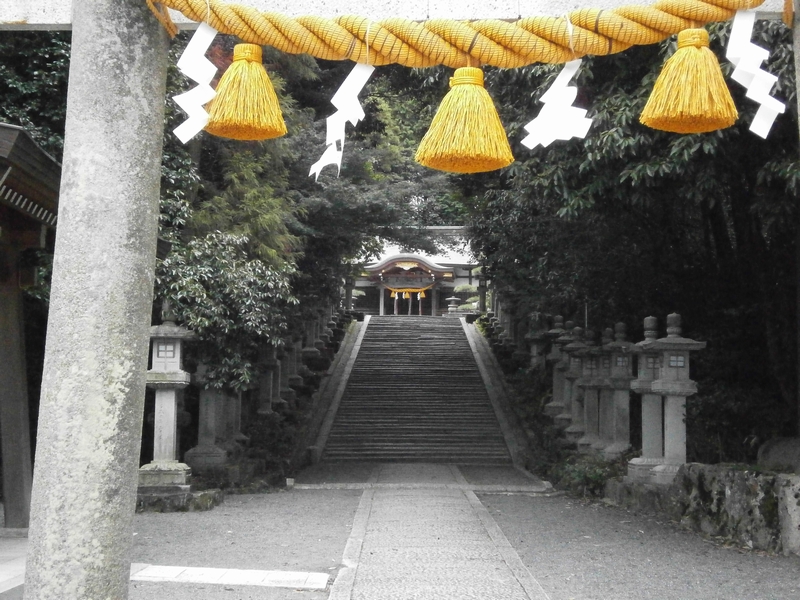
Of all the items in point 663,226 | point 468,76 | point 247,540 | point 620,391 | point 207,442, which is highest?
point 663,226

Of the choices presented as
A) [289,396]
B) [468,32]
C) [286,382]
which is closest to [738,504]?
[468,32]

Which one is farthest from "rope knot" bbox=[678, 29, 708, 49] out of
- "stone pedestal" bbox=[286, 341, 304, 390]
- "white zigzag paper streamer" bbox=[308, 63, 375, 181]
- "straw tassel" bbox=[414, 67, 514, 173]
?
"stone pedestal" bbox=[286, 341, 304, 390]

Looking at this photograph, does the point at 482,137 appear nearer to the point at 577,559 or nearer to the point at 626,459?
the point at 577,559

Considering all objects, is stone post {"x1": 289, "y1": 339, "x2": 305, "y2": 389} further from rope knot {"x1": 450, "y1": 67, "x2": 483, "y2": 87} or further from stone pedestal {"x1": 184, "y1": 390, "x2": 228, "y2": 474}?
rope knot {"x1": 450, "y1": 67, "x2": 483, "y2": 87}

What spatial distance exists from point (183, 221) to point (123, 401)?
8571mm

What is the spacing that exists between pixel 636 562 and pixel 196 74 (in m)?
5.46

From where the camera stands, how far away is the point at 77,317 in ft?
8.75

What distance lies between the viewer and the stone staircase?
55.8ft

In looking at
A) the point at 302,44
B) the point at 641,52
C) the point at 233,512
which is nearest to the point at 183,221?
the point at 233,512

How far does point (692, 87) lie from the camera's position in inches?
116

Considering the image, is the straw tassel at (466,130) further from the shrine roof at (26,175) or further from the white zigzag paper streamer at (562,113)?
the shrine roof at (26,175)

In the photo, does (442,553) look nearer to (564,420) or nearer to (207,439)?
(207,439)

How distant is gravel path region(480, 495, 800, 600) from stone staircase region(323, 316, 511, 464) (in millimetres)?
7517

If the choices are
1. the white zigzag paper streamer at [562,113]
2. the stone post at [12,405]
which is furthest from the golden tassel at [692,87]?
the stone post at [12,405]
